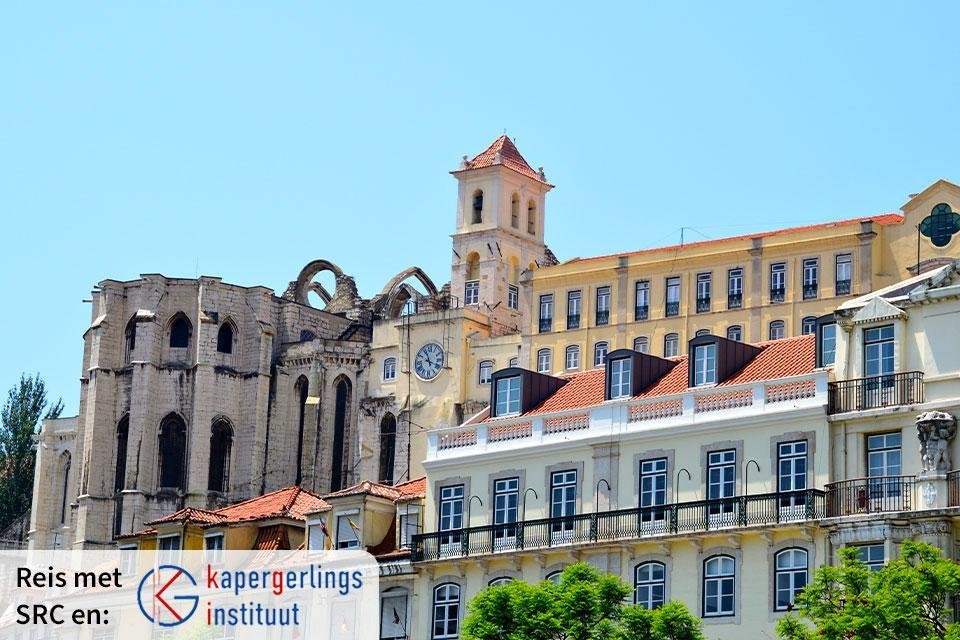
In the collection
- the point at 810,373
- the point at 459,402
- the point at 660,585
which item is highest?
the point at 459,402

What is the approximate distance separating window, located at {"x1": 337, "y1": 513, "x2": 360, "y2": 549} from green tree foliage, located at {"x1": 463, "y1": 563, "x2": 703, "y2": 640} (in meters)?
9.01

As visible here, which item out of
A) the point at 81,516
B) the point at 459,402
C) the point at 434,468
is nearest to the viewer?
the point at 434,468

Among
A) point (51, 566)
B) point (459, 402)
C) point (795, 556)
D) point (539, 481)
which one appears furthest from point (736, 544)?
point (51, 566)

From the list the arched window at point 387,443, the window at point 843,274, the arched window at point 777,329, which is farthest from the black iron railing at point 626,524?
the arched window at point 387,443

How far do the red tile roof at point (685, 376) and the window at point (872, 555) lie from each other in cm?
556

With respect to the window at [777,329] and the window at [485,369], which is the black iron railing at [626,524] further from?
the window at [485,369]

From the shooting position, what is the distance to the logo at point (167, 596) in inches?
2594

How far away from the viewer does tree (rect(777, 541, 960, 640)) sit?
4609 centimetres

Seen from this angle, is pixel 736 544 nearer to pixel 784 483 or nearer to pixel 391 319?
pixel 784 483

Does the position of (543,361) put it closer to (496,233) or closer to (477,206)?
(496,233)

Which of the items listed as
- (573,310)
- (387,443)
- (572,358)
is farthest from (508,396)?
(387,443)

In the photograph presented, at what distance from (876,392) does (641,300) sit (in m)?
40.7

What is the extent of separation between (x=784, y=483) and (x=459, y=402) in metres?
46.8

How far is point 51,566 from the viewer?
101438mm
